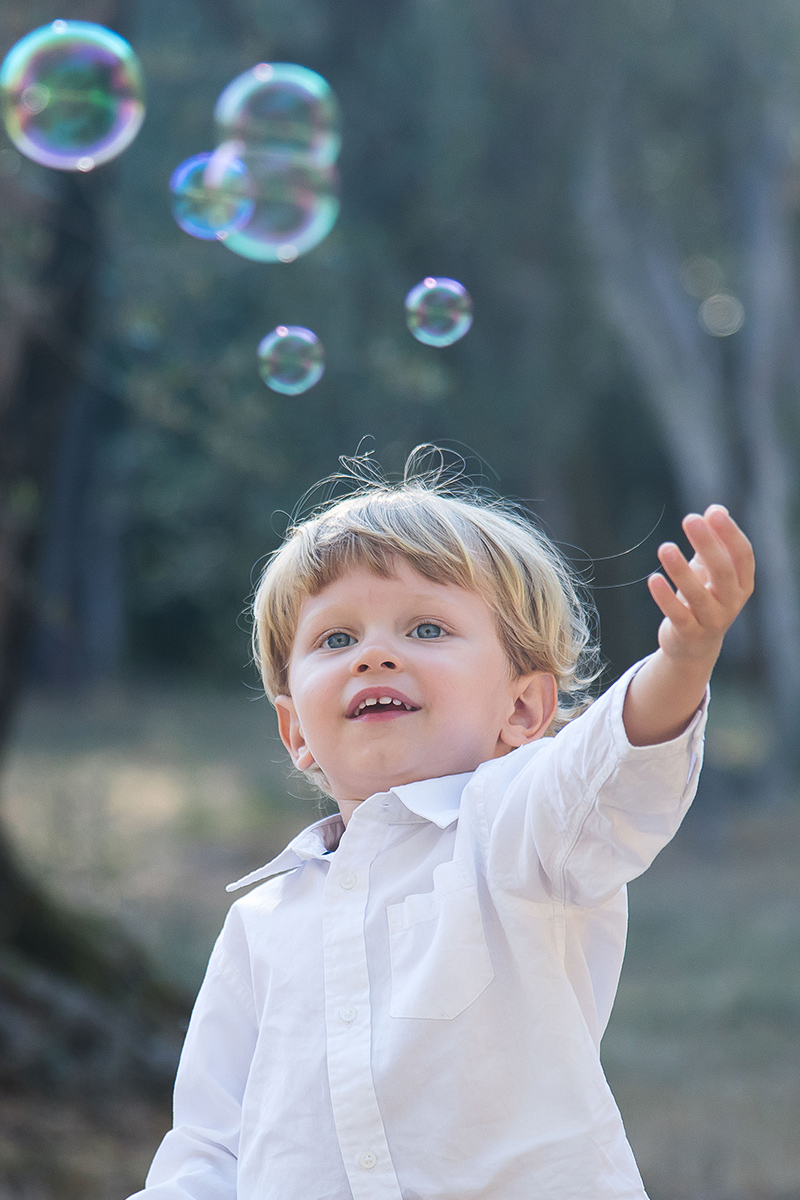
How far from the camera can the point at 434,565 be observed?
168cm

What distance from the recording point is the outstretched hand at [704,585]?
4.03ft

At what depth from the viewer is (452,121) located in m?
8.43

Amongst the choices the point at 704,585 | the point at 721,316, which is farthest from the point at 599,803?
the point at 721,316

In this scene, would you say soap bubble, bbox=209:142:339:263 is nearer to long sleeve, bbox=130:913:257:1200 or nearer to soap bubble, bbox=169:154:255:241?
soap bubble, bbox=169:154:255:241

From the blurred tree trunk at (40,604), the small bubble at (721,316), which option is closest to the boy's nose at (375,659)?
the blurred tree trunk at (40,604)

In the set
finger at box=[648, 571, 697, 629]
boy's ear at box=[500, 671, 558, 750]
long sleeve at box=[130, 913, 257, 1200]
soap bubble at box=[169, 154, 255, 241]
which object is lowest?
long sleeve at box=[130, 913, 257, 1200]

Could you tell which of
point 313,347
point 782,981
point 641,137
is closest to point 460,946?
point 313,347

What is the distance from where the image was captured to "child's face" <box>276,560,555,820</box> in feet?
5.30

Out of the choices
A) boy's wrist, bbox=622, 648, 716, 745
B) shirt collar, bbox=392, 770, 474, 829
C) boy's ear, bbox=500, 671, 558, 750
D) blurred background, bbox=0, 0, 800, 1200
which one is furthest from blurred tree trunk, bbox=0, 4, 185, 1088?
boy's wrist, bbox=622, 648, 716, 745

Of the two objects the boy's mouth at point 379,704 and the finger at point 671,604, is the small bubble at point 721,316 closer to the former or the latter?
the boy's mouth at point 379,704

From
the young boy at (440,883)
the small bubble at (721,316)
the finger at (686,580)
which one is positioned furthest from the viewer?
the small bubble at (721,316)

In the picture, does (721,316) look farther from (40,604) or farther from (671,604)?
(671,604)

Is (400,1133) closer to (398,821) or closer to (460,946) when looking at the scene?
(460,946)

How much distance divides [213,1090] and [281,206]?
6.76 ft
